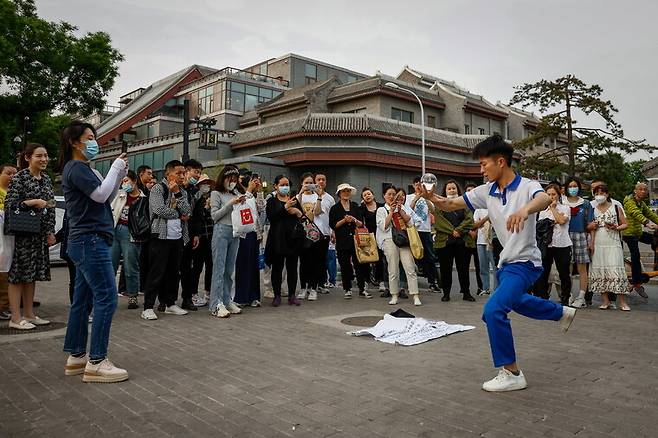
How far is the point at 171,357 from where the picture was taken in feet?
16.0

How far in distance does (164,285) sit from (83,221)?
11.1 ft

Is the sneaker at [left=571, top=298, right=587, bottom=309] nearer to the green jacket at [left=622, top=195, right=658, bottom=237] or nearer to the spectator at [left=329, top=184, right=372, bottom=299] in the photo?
the green jacket at [left=622, top=195, right=658, bottom=237]

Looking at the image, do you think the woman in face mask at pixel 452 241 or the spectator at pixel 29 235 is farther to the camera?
the woman in face mask at pixel 452 241

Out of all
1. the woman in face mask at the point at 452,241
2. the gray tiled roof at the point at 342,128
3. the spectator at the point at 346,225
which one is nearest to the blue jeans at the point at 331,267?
the spectator at the point at 346,225

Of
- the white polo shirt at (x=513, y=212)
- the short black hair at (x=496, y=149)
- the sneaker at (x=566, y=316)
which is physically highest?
the short black hair at (x=496, y=149)

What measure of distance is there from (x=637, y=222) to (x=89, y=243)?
342 inches

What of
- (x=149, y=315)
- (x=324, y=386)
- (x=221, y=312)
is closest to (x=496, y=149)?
(x=324, y=386)

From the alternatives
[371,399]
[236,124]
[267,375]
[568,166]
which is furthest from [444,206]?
[236,124]

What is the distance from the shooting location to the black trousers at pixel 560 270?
26.6 ft

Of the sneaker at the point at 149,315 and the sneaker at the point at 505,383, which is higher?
the sneaker at the point at 149,315

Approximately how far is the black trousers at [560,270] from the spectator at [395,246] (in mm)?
1987

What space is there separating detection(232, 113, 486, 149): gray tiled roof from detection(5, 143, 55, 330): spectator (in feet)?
76.1

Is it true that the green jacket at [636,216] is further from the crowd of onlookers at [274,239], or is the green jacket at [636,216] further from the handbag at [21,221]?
the handbag at [21,221]

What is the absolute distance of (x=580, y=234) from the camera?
825cm
